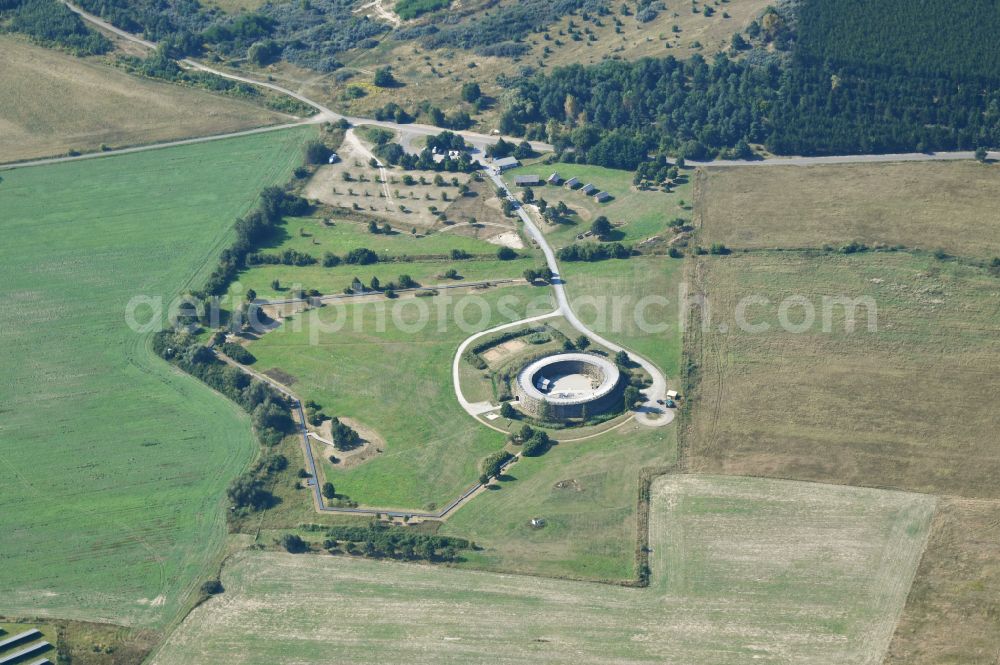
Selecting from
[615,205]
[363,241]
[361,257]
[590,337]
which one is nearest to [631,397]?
[590,337]

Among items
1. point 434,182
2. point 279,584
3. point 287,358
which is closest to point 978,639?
point 279,584

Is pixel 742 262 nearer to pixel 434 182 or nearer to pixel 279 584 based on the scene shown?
pixel 434 182

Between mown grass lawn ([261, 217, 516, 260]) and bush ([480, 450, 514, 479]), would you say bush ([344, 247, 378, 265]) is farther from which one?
bush ([480, 450, 514, 479])

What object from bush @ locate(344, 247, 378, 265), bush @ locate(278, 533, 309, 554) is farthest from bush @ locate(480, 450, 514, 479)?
bush @ locate(344, 247, 378, 265)

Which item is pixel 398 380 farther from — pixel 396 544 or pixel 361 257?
pixel 396 544

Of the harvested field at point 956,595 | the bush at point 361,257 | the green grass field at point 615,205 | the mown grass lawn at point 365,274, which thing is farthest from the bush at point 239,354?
the harvested field at point 956,595

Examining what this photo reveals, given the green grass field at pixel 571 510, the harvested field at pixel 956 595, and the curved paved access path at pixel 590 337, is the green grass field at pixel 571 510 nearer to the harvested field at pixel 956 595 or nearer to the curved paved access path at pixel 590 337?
the curved paved access path at pixel 590 337
